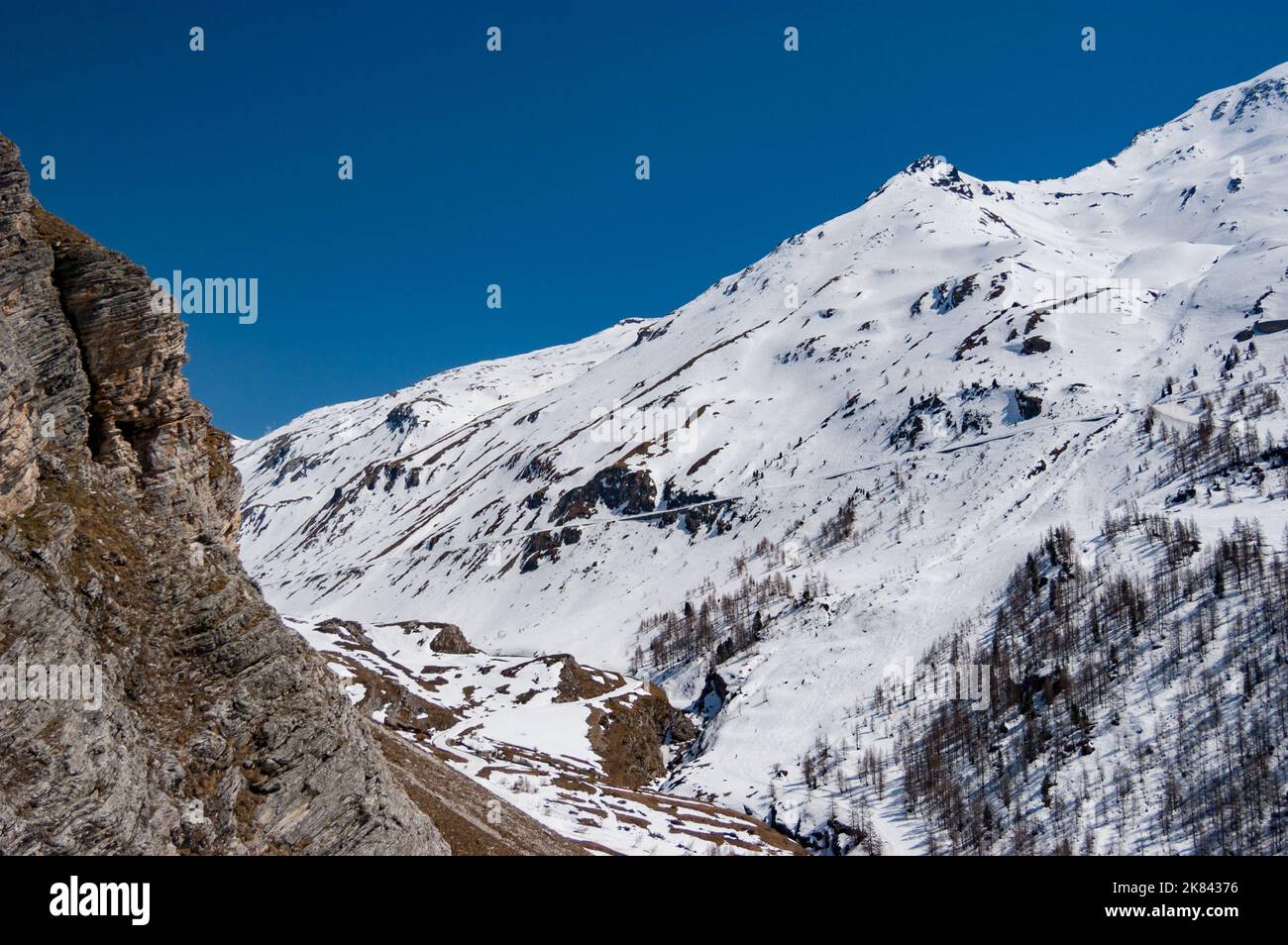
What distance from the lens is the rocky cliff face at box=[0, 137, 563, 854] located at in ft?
67.3

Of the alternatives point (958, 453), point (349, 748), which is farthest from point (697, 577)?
point (349, 748)

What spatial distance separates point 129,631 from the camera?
24656mm

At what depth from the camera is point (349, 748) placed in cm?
2803
